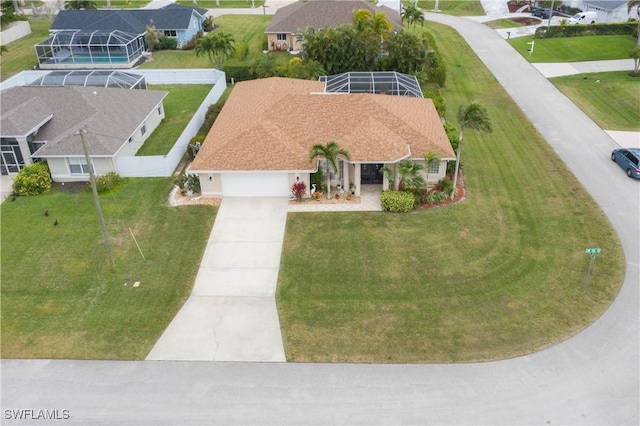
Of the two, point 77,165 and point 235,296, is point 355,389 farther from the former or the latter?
point 77,165

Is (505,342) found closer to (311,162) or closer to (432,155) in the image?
(432,155)

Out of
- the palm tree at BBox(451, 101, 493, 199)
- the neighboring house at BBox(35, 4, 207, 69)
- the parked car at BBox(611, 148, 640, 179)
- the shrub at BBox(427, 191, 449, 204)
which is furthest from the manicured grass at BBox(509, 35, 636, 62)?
the neighboring house at BBox(35, 4, 207, 69)

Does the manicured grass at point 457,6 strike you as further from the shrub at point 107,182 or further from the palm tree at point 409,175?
the shrub at point 107,182

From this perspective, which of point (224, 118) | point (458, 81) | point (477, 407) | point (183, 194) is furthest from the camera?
point (458, 81)

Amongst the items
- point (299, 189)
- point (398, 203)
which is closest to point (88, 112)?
point (299, 189)

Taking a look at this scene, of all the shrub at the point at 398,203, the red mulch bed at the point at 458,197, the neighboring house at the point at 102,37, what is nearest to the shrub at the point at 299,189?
the shrub at the point at 398,203

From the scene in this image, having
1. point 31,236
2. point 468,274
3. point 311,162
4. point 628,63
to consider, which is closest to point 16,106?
point 31,236
